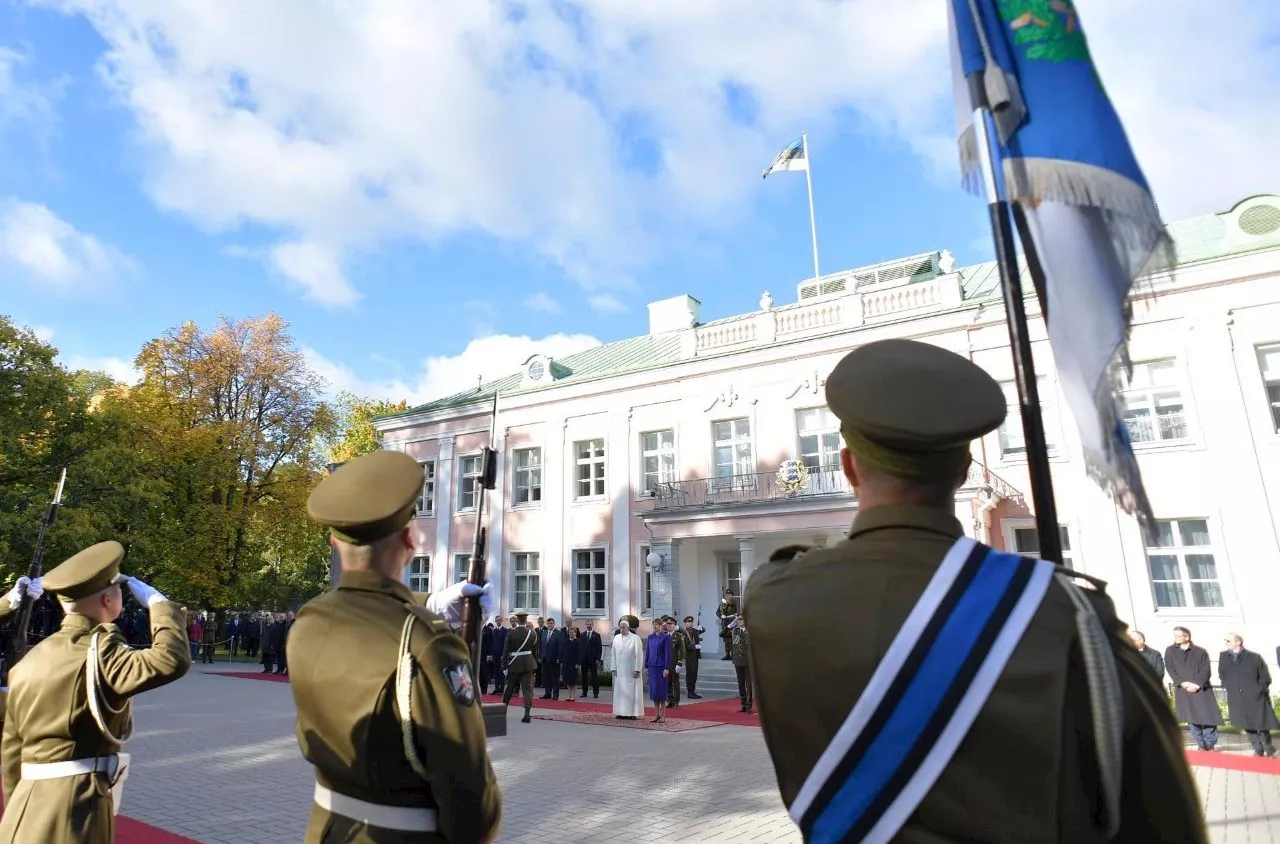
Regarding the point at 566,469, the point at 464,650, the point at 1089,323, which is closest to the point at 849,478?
the point at 1089,323

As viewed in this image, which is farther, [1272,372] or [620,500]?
[620,500]

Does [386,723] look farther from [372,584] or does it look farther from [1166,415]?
[1166,415]

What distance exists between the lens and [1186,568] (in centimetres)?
1623

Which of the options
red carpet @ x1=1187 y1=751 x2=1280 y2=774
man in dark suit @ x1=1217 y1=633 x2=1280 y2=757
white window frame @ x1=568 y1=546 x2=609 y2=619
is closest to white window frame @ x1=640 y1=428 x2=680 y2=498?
white window frame @ x1=568 y1=546 x2=609 y2=619

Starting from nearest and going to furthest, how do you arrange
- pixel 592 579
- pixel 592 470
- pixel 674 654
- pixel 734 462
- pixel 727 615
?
pixel 674 654
pixel 727 615
pixel 734 462
pixel 592 579
pixel 592 470

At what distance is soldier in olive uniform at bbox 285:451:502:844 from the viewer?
2.18 metres

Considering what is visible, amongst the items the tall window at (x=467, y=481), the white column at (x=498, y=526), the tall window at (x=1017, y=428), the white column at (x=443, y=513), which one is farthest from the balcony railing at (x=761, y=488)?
the white column at (x=443, y=513)

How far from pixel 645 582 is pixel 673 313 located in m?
11.2

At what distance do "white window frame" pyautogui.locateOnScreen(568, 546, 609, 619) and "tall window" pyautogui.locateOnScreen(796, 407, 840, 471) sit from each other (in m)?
7.13

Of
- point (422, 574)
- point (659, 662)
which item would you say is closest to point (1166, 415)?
point (659, 662)

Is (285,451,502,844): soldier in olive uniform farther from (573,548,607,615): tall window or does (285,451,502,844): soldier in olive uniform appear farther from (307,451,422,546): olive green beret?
(573,548,607,615): tall window

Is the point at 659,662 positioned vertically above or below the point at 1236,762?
above

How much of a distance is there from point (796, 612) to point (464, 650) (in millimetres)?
1215

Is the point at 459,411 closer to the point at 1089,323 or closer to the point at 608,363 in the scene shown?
the point at 608,363
